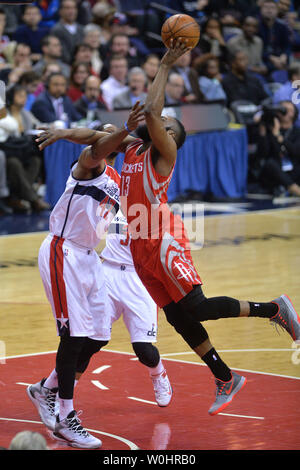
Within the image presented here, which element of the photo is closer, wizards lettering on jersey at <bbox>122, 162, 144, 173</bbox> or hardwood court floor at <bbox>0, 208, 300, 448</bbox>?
wizards lettering on jersey at <bbox>122, 162, 144, 173</bbox>

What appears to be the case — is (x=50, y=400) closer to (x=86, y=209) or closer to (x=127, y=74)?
(x=86, y=209)

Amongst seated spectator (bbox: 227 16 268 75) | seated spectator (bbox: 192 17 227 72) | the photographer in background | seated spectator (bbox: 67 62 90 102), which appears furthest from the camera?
seated spectator (bbox: 227 16 268 75)

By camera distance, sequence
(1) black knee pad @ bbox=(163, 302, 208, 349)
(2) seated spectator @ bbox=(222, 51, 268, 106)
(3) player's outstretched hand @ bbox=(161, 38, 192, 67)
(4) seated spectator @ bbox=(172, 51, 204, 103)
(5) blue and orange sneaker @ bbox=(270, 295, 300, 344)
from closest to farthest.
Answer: (3) player's outstretched hand @ bbox=(161, 38, 192, 67)
(1) black knee pad @ bbox=(163, 302, 208, 349)
(5) blue and orange sneaker @ bbox=(270, 295, 300, 344)
(4) seated spectator @ bbox=(172, 51, 204, 103)
(2) seated spectator @ bbox=(222, 51, 268, 106)

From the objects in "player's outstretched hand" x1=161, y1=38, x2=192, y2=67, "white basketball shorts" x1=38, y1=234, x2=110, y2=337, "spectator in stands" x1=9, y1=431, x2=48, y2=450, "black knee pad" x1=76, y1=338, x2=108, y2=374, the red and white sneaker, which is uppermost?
"player's outstretched hand" x1=161, y1=38, x2=192, y2=67

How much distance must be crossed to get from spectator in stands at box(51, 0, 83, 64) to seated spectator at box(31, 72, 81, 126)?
237 cm

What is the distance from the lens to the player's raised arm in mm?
5195

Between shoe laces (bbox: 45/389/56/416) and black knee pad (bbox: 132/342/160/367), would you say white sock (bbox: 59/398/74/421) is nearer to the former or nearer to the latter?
shoe laces (bbox: 45/389/56/416)

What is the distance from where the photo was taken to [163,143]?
5.26 m

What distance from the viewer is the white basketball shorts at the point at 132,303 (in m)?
5.95

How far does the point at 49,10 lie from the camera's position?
1758cm

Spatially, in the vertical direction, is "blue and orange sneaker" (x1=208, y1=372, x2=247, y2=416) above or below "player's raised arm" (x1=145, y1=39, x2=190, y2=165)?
below

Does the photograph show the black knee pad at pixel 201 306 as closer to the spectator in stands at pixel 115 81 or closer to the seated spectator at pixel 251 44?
the spectator in stands at pixel 115 81

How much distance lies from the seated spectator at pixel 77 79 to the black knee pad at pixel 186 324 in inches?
390

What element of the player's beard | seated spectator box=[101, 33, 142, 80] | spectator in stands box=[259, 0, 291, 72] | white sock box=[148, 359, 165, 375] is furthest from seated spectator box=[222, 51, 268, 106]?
white sock box=[148, 359, 165, 375]
